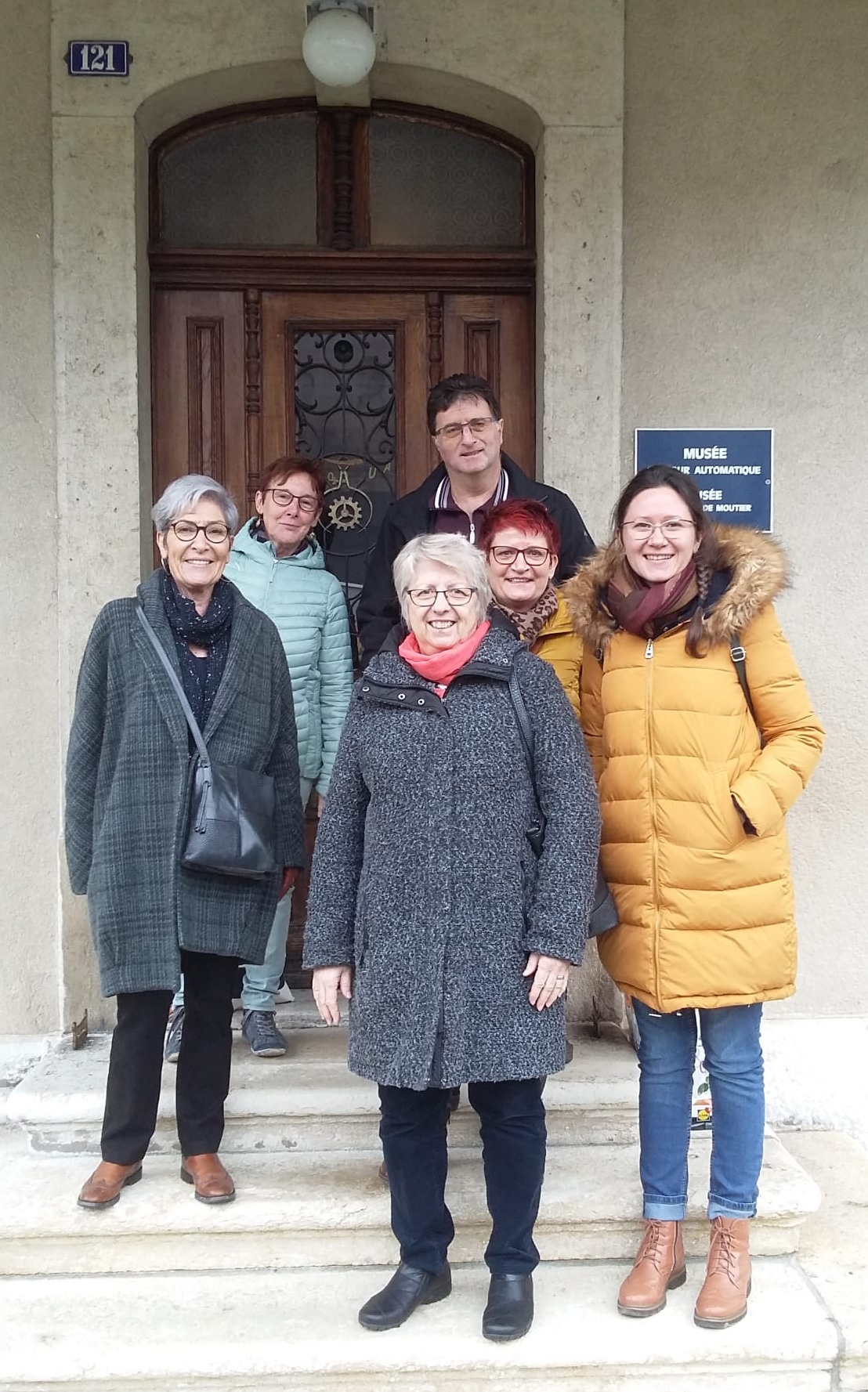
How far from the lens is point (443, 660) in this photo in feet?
8.54

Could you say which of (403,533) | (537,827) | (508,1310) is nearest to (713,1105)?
(508,1310)

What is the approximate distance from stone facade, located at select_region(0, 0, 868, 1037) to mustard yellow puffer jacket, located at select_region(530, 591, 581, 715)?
3.67 feet

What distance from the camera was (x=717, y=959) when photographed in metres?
2.67

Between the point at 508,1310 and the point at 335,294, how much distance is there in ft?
10.8

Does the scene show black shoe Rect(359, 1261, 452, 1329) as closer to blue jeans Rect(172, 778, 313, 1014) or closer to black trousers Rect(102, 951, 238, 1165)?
black trousers Rect(102, 951, 238, 1165)

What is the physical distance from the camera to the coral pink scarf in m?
2.61

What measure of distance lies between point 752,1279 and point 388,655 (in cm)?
183

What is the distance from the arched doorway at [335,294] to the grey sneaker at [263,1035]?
55 cm

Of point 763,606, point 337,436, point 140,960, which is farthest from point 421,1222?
point 337,436

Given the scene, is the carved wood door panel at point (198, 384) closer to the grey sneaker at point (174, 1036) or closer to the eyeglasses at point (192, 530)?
the eyeglasses at point (192, 530)

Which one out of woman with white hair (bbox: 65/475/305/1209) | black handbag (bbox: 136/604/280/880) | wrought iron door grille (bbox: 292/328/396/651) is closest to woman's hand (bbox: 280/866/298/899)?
woman with white hair (bbox: 65/475/305/1209)

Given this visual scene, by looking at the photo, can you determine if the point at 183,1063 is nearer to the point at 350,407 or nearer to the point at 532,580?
the point at 532,580

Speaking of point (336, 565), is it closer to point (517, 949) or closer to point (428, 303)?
point (428, 303)

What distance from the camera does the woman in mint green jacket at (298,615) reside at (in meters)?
3.60
